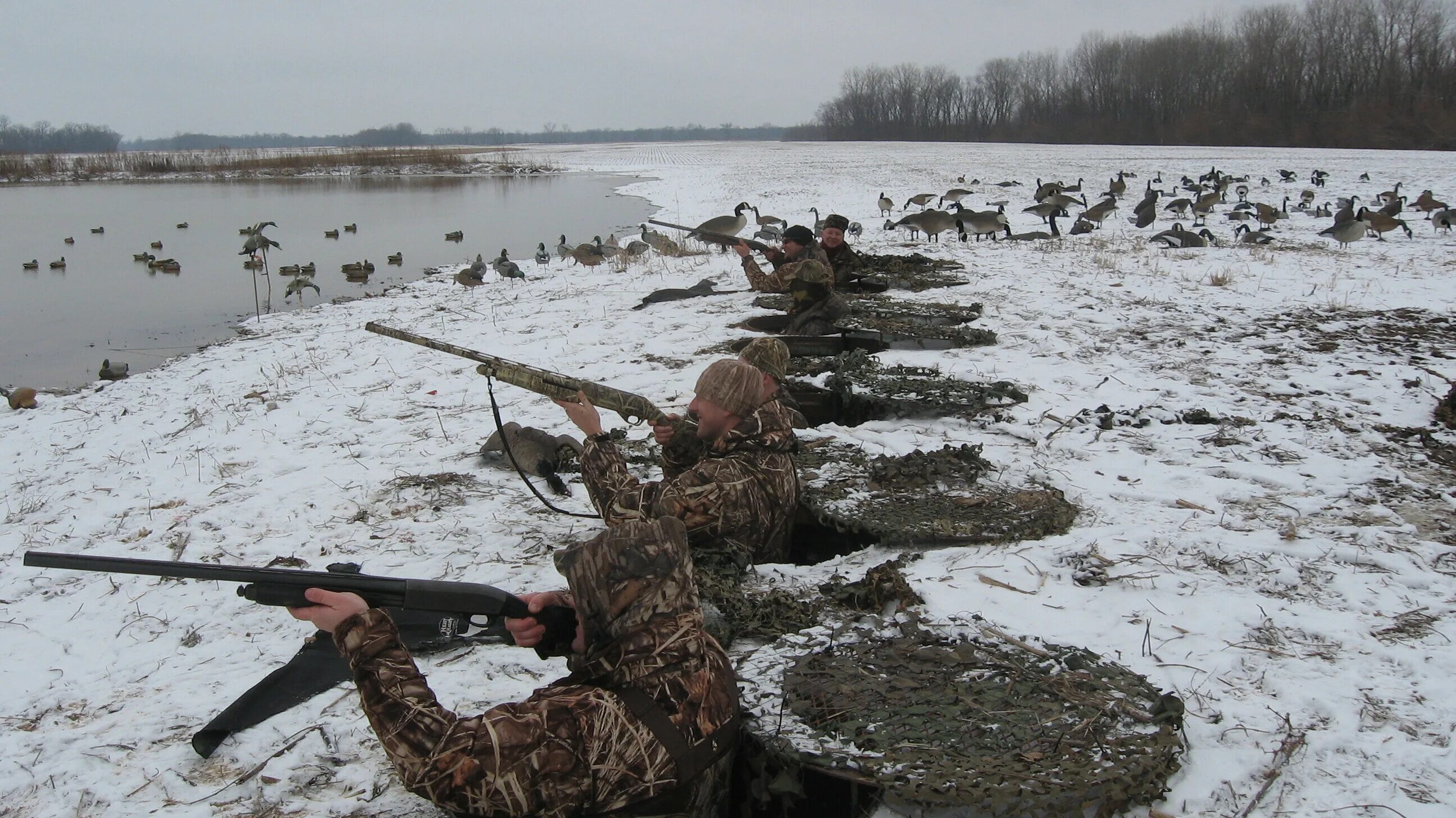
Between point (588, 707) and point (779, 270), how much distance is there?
7.53 metres

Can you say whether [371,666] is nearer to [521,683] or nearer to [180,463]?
[521,683]

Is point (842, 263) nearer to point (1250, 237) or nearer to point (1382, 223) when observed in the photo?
point (1250, 237)

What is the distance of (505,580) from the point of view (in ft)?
14.4

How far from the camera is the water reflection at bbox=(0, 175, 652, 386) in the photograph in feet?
40.2

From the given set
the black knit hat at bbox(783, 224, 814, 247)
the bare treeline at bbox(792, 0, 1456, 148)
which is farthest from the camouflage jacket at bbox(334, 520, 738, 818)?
the bare treeline at bbox(792, 0, 1456, 148)

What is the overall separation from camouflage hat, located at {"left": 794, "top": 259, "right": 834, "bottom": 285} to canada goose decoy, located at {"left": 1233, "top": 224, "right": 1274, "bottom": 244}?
9471 millimetres

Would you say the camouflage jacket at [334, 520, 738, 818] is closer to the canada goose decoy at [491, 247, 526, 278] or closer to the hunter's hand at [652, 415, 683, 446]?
the hunter's hand at [652, 415, 683, 446]

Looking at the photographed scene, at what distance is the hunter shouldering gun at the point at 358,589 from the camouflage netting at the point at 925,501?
230cm

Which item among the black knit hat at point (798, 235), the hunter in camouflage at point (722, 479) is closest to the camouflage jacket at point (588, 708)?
the hunter in camouflage at point (722, 479)

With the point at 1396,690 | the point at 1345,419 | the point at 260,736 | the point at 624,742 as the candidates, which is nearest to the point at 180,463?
the point at 260,736

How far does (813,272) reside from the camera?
8.38m

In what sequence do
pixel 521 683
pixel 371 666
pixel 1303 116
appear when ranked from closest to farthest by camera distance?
pixel 371 666 < pixel 521 683 < pixel 1303 116

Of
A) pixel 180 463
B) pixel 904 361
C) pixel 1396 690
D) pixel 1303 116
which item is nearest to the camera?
pixel 1396 690

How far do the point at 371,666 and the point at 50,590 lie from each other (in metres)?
3.40
